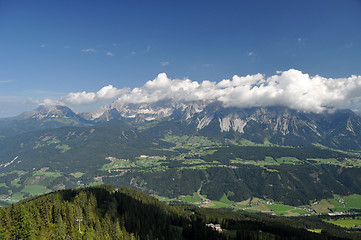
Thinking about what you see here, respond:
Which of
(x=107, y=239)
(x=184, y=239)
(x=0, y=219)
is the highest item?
(x=0, y=219)

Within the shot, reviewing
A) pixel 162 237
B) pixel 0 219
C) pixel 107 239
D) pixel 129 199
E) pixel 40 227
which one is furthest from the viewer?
pixel 129 199

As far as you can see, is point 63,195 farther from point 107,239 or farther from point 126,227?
point 107,239

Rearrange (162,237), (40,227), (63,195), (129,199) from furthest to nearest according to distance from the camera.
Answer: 1. (129,199)
2. (63,195)
3. (162,237)
4. (40,227)

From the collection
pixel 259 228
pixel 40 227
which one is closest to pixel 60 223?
pixel 40 227

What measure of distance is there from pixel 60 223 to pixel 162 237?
45.0 meters

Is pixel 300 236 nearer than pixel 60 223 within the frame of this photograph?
No

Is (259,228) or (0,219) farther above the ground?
(0,219)

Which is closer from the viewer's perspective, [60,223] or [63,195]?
[60,223]

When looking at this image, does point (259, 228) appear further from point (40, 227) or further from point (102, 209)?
point (40, 227)

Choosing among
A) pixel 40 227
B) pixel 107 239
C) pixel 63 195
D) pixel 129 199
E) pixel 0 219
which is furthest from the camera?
pixel 129 199

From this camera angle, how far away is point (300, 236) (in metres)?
142

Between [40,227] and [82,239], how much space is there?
1439 centimetres

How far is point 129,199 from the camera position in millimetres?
146500

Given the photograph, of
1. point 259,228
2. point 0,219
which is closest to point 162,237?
point 0,219
